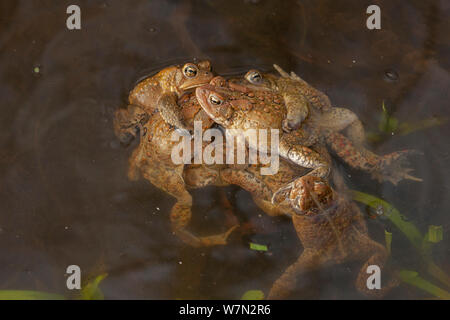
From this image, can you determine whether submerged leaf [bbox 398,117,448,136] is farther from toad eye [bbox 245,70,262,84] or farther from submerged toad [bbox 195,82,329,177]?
toad eye [bbox 245,70,262,84]

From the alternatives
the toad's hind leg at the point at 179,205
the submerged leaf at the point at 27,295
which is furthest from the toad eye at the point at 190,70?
the submerged leaf at the point at 27,295

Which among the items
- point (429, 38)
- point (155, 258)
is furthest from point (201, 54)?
point (429, 38)

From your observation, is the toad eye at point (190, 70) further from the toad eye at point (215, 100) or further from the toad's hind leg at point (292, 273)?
the toad's hind leg at point (292, 273)

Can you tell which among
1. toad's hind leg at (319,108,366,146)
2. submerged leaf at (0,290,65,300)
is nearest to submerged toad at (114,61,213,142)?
toad's hind leg at (319,108,366,146)

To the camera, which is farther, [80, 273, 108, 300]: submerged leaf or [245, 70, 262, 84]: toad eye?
[245, 70, 262, 84]: toad eye

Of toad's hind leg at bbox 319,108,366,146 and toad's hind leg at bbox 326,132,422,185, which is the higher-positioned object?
toad's hind leg at bbox 319,108,366,146

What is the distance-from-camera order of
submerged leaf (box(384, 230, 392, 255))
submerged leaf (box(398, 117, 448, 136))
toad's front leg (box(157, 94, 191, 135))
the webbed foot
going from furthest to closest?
submerged leaf (box(398, 117, 448, 136))
the webbed foot
submerged leaf (box(384, 230, 392, 255))
toad's front leg (box(157, 94, 191, 135))
